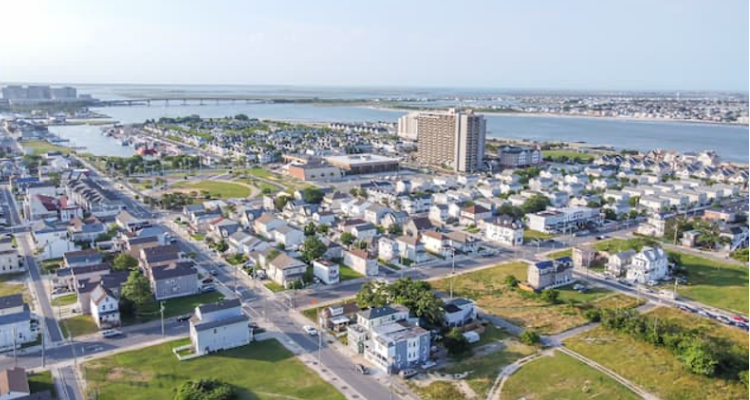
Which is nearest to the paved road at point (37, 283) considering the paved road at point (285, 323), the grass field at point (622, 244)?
the paved road at point (285, 323)

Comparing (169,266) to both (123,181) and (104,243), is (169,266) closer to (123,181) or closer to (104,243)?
(104,243)

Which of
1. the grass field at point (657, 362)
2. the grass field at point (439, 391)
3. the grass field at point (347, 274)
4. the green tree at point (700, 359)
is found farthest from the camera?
the grass field at point (347, 274)

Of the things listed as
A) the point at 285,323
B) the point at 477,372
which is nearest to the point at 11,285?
the point at 285,323

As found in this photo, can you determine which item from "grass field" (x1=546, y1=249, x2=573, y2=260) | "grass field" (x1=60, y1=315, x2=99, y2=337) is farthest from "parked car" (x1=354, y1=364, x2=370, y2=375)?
"grass field" (x1=546, y1=249, x2=573, y2=260)

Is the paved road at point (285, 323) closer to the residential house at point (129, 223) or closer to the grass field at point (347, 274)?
the residential house at point (129, 223)

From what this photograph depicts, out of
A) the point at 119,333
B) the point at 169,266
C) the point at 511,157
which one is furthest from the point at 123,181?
the point at 511,157

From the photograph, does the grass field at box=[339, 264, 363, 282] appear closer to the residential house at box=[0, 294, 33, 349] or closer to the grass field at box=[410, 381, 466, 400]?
the grass field at box=[410, 381, 466, 400]
